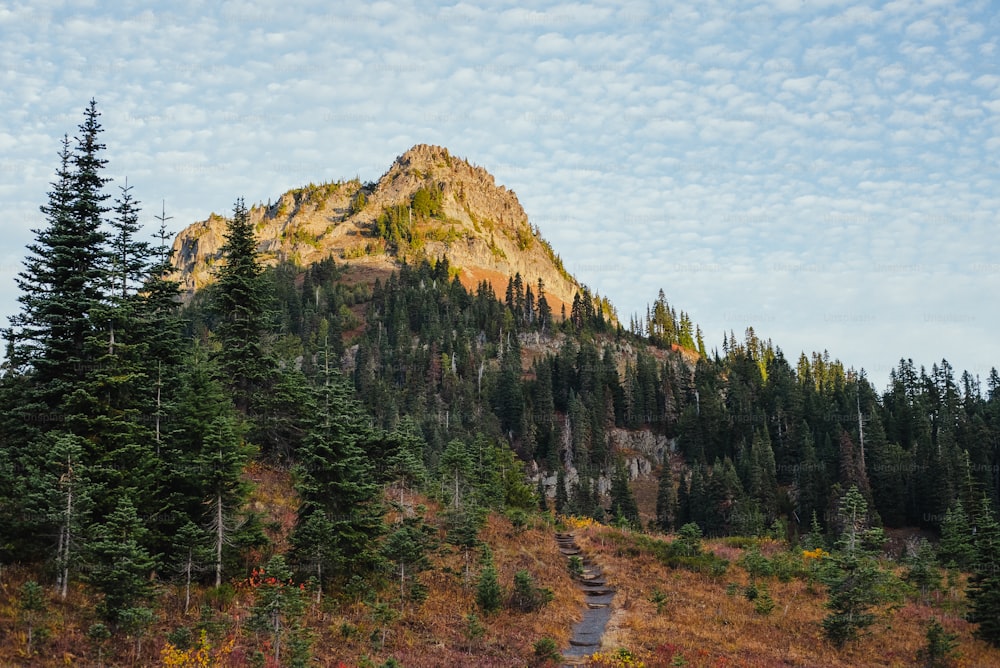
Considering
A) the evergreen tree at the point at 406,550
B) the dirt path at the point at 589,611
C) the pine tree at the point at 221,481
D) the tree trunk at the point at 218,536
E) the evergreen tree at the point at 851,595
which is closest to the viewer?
the tree trunk at the point at 218,536

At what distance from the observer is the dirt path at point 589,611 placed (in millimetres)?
23562

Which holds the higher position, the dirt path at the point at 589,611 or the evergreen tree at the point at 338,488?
the evergreen tree at the point at 338,488

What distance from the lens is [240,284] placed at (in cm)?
3291

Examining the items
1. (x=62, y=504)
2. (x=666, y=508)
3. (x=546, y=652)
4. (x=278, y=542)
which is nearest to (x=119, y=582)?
(x=62, y=504)

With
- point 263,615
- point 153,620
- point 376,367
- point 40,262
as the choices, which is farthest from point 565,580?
point 376,367

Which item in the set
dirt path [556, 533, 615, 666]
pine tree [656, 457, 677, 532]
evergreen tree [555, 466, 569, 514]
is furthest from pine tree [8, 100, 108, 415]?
pine tree [656, 457, 677, 532]

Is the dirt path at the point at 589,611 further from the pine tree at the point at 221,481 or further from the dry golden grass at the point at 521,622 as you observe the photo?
the pine tree at the point at 221,481

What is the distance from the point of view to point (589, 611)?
2967 cm

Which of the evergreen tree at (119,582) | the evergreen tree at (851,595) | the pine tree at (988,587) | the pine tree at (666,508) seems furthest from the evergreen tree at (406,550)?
the pine tree at (666,508)

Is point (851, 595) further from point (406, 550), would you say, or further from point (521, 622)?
point (406, 550)

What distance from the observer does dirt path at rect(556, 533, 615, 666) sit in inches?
928

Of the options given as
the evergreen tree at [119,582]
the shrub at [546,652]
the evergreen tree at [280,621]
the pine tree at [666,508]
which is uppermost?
the evergreen tree at [119,582]

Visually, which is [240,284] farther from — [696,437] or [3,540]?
[696,437]

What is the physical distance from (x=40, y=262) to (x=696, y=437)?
340ft
